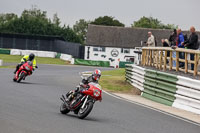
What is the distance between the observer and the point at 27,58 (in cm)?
2202

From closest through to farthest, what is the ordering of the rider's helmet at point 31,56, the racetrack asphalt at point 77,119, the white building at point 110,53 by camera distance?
1. the racetrack asphalt at point 77,119
2. the rider's helmet at point 31,56
3. the white building at point 110,53

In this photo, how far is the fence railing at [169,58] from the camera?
16180 mm

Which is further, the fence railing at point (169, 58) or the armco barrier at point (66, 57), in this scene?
the armco barrier at point (66, 57)

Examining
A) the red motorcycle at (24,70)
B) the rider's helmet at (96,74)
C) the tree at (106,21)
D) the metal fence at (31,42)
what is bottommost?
the red motorcycle at (24,70)

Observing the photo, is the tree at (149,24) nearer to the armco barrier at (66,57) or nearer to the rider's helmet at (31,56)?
the armco barrier at (66,57)

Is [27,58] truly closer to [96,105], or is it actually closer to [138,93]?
[138,93]

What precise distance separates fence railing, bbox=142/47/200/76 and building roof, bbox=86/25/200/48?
61889 mm

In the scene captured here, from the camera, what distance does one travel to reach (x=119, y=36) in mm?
86750

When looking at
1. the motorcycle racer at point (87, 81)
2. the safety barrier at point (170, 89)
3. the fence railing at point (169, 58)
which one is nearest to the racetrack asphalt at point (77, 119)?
the motorcycle racer at point (87, 81)

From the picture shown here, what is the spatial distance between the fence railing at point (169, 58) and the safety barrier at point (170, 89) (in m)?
0.57

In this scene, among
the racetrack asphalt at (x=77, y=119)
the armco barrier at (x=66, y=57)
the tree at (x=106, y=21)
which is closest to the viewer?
the racetrack asphalt at (x=77, y=119)

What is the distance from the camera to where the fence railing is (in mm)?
16180

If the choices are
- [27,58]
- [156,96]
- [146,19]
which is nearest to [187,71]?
[156,96]

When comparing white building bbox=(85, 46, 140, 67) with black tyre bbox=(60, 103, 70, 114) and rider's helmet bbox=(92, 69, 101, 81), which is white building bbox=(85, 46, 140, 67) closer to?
black tyre bbox=(60, 103, 70, 114)
